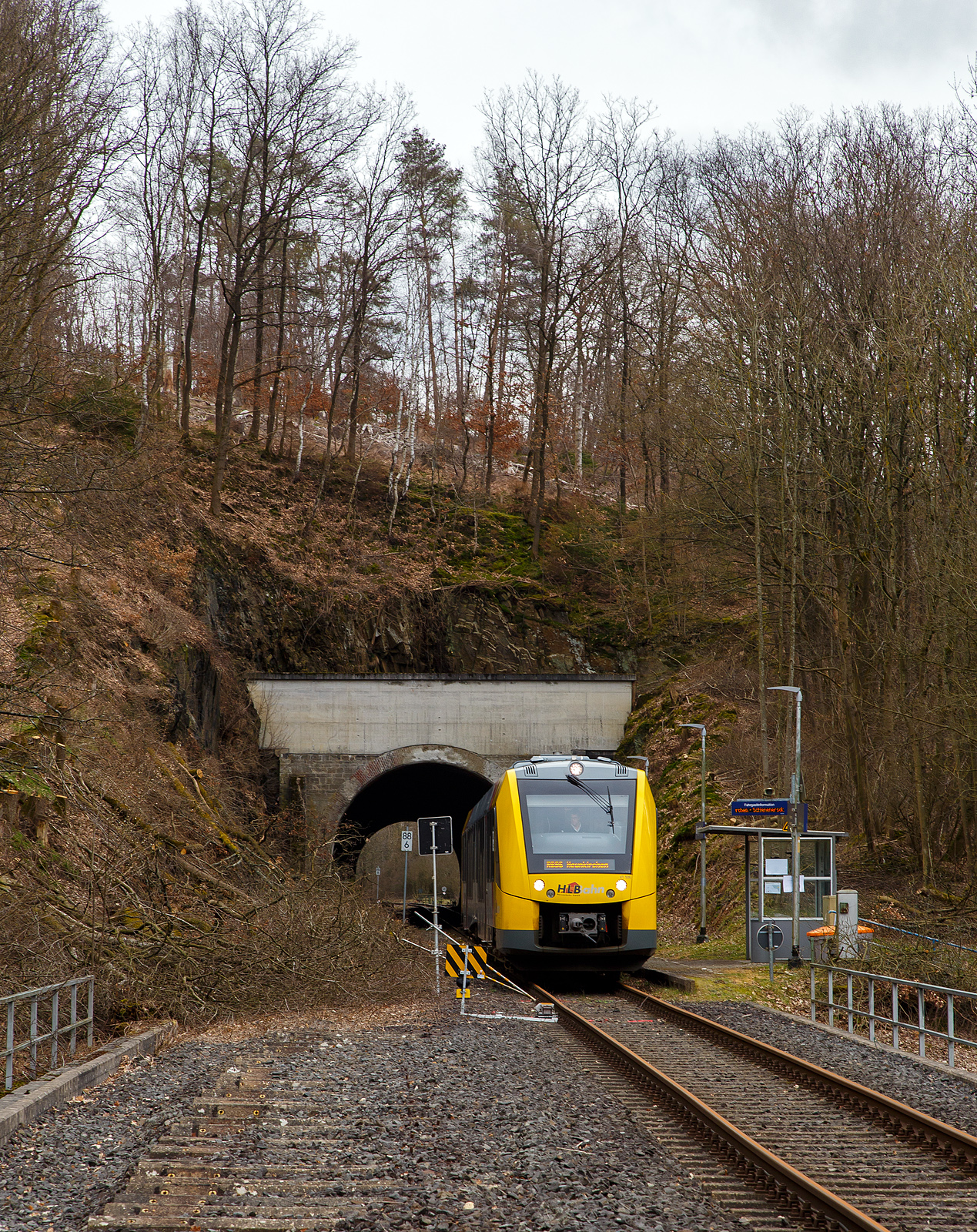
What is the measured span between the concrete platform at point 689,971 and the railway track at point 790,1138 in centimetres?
461

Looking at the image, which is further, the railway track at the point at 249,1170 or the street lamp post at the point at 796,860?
the street lamp post at the point at 796,860

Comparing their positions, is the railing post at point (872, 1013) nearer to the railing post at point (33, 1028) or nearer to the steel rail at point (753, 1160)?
the steel rail at point (753, 1160)

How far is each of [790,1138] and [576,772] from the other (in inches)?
339

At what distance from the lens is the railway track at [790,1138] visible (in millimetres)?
5398

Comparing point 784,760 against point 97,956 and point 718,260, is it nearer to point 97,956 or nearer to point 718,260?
point 718,260

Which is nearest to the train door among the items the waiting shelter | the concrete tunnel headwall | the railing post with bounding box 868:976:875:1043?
the waiting shelter

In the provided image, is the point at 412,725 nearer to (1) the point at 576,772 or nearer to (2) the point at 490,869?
(2) the point at 490,869

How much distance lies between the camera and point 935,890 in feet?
62.0

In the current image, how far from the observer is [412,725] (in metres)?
28.6

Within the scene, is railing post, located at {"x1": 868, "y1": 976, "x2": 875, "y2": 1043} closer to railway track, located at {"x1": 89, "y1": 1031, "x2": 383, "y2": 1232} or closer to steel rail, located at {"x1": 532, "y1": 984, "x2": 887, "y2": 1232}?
steel rail, located at {"x1": 532, "y1": 984, "x2": 887, "y2": 1232}

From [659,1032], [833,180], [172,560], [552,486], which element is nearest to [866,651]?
[833,180]

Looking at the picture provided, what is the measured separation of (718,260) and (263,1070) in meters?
24.1

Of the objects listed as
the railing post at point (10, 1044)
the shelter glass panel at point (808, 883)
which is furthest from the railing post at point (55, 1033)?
the shelter glass panel at point (808, 883)

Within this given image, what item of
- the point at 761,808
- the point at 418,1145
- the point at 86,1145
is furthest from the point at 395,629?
the point at 86,1145
